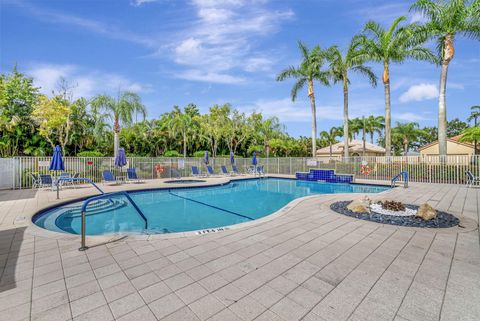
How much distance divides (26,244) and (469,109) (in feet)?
145

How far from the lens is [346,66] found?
19.1m

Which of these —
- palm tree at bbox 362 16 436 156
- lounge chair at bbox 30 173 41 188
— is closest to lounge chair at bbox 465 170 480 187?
palm tree at bbox 362 16 436 156

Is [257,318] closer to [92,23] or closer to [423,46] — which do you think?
[92,23]

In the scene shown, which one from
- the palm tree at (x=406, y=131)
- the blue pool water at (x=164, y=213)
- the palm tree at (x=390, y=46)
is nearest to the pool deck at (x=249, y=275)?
the blue pool water at (x=164, y=213)

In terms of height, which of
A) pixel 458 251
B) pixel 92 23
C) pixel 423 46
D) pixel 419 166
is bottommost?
pixel 458 251

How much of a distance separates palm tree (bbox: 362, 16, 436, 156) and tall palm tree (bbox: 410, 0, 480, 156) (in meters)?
0.77

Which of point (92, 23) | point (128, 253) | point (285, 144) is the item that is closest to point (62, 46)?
point (92, 23)

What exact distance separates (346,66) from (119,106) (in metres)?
19.0

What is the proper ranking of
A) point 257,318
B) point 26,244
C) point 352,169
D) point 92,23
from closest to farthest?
point 257,318 < point 26,244 < point 92,23 < point 352,169

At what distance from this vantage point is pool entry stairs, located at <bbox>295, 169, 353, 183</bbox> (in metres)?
15.6

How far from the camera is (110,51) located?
1250 centimetres

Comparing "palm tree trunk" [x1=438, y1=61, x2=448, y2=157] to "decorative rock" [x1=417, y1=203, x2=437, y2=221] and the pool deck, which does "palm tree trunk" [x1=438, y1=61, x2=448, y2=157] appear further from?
the pool deck

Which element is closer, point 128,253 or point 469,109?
point 128,253

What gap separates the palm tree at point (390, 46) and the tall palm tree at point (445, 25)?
2.51 feet
